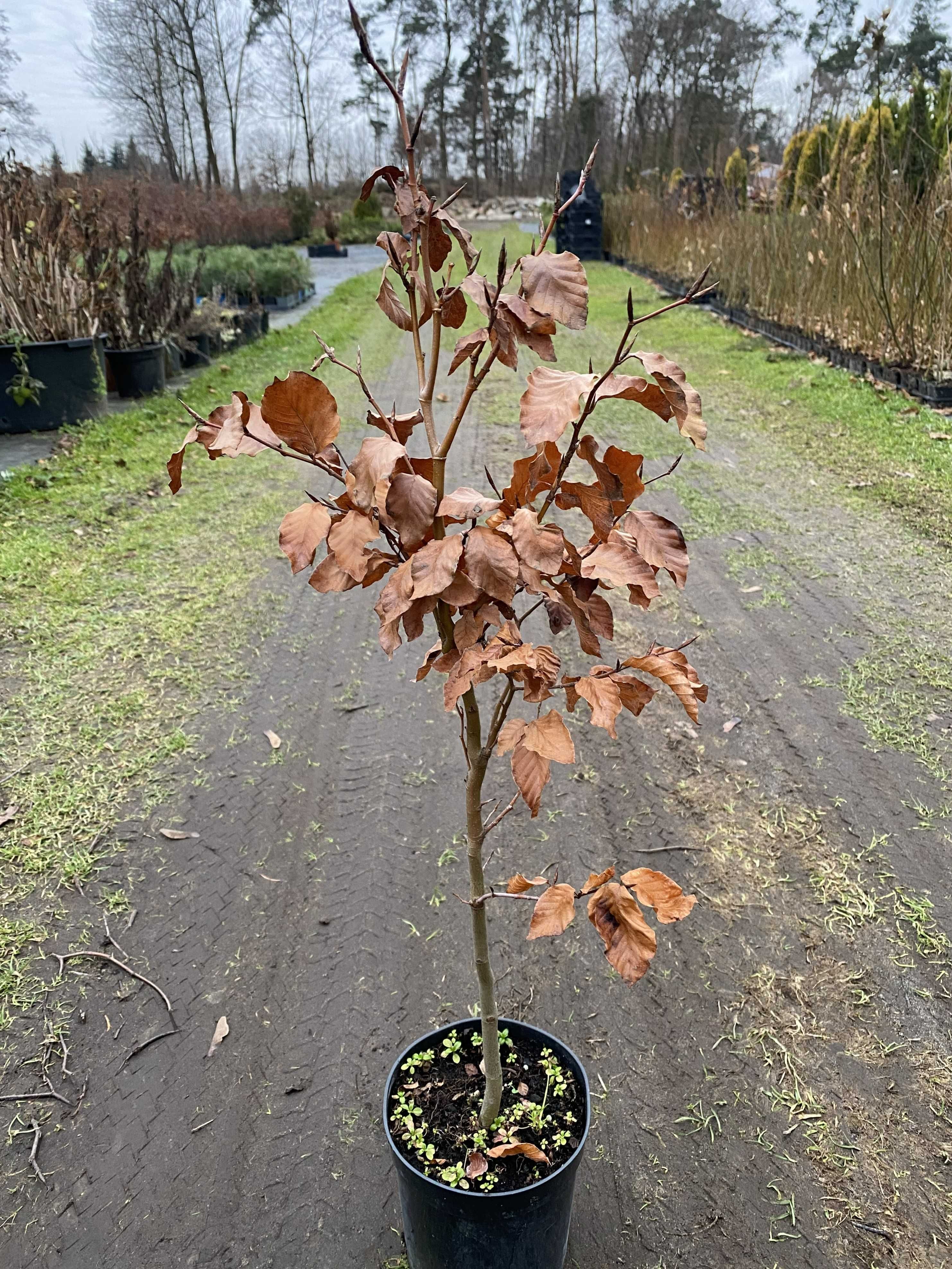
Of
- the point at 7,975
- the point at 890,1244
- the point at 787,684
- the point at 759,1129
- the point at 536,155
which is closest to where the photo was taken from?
the point at 890,1244

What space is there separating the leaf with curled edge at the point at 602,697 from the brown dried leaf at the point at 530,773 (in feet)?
0.30

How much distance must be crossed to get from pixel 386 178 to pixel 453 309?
18 centimetres

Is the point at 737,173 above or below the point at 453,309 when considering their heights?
above

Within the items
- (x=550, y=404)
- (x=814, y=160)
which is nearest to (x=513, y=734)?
(x=550, y=404)

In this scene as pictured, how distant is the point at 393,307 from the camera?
1.20m

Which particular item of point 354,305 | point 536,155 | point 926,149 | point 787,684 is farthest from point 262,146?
point 787,684

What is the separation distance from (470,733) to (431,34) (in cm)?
4045

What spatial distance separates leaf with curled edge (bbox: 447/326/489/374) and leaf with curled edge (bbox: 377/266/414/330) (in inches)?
2.9

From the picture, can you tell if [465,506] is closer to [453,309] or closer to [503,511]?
[503,511]

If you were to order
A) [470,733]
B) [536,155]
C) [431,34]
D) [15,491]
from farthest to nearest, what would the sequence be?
[536,155] < [431,34] < [15,491] < [470,733]

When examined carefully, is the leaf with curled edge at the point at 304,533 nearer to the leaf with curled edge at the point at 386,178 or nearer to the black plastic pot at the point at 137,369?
the leaf with curled edge at the point at 386,178

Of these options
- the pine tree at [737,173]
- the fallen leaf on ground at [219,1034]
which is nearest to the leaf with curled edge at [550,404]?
the fallen leaf on ground at [219,1034]

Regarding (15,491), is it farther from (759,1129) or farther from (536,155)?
(536,155)

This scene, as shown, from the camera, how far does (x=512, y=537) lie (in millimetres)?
1037
